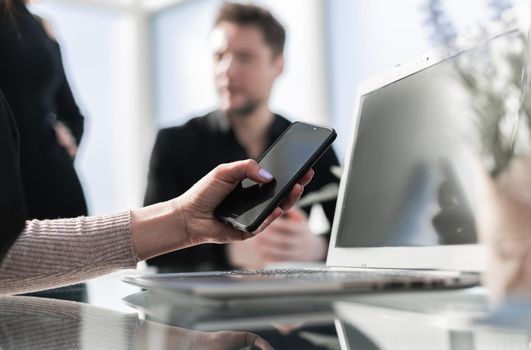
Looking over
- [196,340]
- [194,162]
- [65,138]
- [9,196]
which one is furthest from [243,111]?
[196,340]

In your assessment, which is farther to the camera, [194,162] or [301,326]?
[194,162]

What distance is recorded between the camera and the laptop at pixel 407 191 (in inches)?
17.8

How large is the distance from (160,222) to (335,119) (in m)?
2.36

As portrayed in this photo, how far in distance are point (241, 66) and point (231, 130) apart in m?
0.24

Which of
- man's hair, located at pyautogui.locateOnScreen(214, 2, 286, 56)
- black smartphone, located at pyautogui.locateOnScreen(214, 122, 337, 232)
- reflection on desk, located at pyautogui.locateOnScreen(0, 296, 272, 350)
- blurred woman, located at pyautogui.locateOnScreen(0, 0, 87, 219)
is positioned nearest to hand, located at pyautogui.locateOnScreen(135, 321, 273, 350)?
reflection on desk, located at pyautogui.locateOnScreen(0, 296, 272, 350)

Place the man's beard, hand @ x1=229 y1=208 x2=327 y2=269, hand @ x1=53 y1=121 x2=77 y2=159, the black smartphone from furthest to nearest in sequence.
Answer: the man's beard
hand @ x1=53 y1=121 x2=77 y2=159
hand @ x1=229 y1=208 x2=327 y2=269
the black smartphone

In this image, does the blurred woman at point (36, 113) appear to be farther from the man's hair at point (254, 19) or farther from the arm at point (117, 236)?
the arm at point (117, 236)

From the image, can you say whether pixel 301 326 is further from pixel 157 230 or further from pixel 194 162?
pixel 194 162

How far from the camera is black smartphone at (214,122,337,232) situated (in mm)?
773

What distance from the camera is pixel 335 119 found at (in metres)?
3.16

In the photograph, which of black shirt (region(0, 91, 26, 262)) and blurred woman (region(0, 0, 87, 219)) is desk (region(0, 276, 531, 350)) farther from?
blurred woman (region(0, 0, 87, 219))

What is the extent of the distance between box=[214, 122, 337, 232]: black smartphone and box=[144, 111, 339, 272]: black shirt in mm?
980

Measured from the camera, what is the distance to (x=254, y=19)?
7.54 ft

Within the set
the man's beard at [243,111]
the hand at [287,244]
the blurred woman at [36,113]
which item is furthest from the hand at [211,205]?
the man's beard at [243,111]
